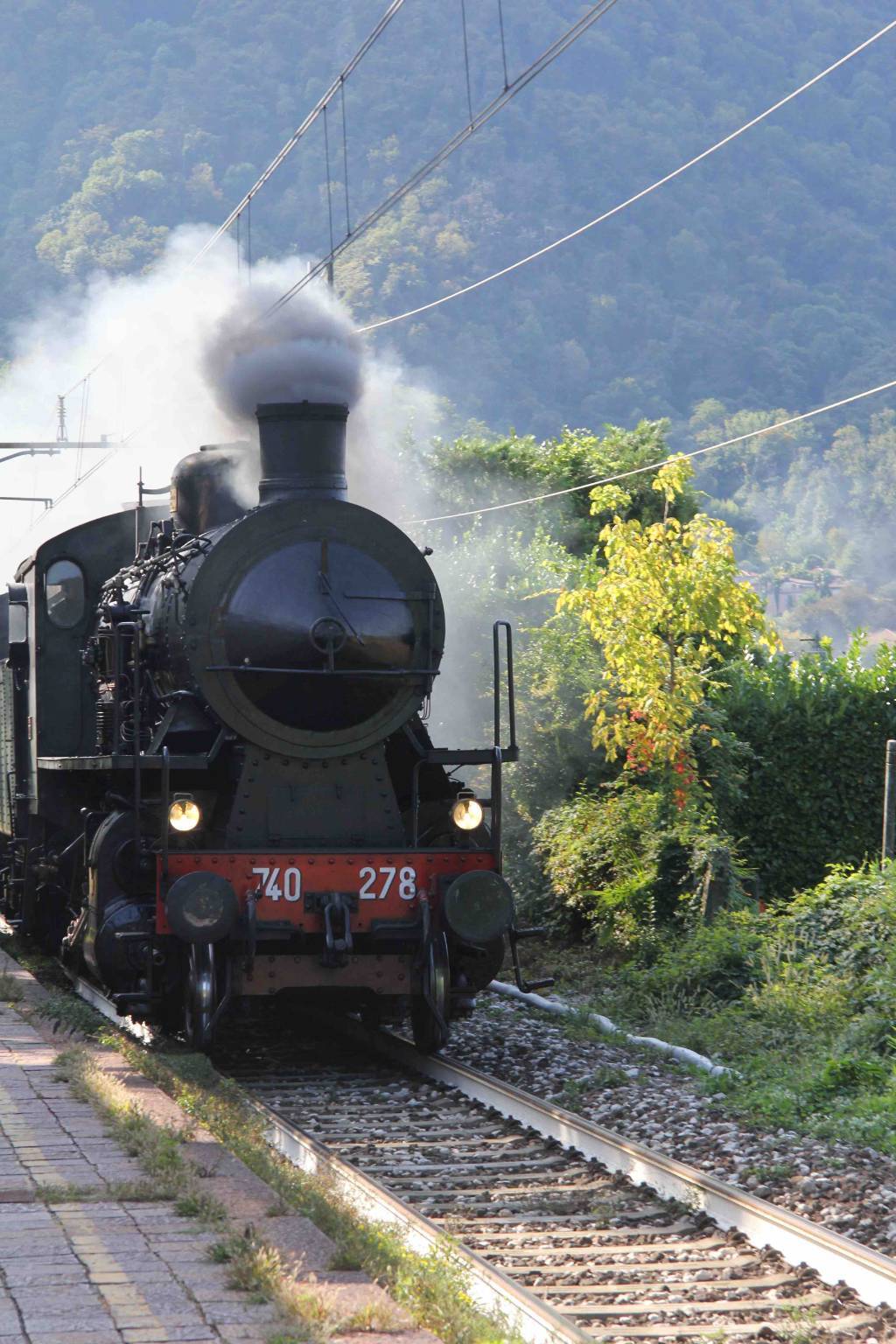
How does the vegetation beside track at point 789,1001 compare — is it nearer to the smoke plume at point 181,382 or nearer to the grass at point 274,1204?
the grass at point 274,1204

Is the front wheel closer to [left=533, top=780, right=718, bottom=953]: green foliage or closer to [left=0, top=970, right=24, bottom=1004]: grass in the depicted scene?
[left=0, top=970, right=24, bottom=1004]: grass

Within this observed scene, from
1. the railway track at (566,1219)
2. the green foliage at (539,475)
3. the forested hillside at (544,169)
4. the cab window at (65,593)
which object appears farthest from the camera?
the forested hillside at (544,169)

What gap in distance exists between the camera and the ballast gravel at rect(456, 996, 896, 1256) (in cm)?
586

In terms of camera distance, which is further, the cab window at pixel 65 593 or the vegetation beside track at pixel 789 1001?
the cab window at pixel 65 593

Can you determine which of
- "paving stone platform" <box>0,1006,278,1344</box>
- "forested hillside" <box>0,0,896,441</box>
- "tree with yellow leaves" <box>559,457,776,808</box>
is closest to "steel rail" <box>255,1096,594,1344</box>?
"paving stone platform" <box>0,1006,278,1344</box>

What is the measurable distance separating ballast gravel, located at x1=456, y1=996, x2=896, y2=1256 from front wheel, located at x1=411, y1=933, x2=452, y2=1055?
322 mm

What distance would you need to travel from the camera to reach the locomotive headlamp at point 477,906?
27.6 feet

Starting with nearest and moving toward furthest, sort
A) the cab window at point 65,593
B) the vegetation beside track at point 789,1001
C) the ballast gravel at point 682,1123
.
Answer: the ballast gravel at point 682,1123, the vegetation beside track at point 789,1001, the cab window at point 65,593

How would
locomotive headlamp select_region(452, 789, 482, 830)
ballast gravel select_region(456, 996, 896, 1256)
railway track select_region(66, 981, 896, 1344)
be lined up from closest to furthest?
railway track select_region(66, 981, 896, 1344) → ballast gravel select_region(456, 996, 896, 1256) → locomotive headlamp select_region(452, 789, 482, 830)

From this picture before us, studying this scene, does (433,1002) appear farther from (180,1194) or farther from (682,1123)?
(180,1194)

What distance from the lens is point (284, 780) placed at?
893 centimetres

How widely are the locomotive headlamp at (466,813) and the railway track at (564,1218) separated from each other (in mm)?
1403

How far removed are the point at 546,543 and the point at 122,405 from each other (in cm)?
1229

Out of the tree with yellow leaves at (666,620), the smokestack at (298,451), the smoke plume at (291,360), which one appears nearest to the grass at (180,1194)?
the smokestack at (298,451)
